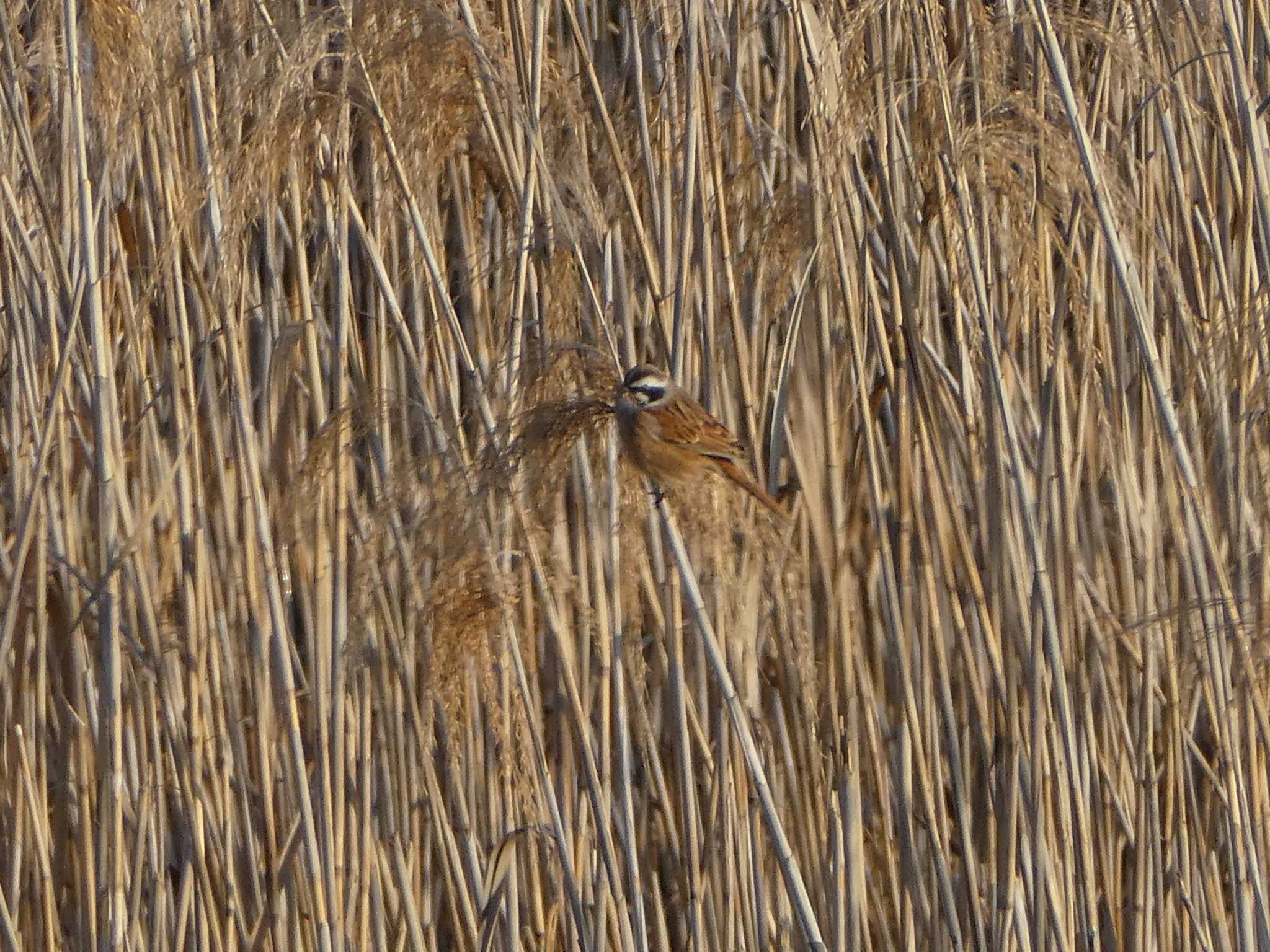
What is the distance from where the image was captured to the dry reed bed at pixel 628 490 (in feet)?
6.96

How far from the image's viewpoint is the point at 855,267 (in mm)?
2490

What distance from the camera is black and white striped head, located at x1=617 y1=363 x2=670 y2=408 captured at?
2.15m

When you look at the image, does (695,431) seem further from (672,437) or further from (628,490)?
(628,490)

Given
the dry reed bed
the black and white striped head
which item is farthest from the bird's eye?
the dry reed bed

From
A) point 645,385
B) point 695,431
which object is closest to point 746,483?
point 695,431

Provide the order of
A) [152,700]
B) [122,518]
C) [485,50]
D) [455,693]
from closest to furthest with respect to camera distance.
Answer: [485,50]
[455,693]
[122,518]
[152,700]

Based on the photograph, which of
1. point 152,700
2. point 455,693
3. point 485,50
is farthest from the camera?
point 152,700

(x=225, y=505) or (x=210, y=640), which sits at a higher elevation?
(x=225, y=505)

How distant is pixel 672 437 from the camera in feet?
7.48

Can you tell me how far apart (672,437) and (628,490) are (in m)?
0.11

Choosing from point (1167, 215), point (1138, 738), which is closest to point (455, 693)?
point (1138, 738)

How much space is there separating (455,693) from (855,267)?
971 millimetres

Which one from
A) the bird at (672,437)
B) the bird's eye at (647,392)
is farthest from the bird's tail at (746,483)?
the bird's eye at (647,392)

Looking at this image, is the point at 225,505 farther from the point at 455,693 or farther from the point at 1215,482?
the point at 1215,482
